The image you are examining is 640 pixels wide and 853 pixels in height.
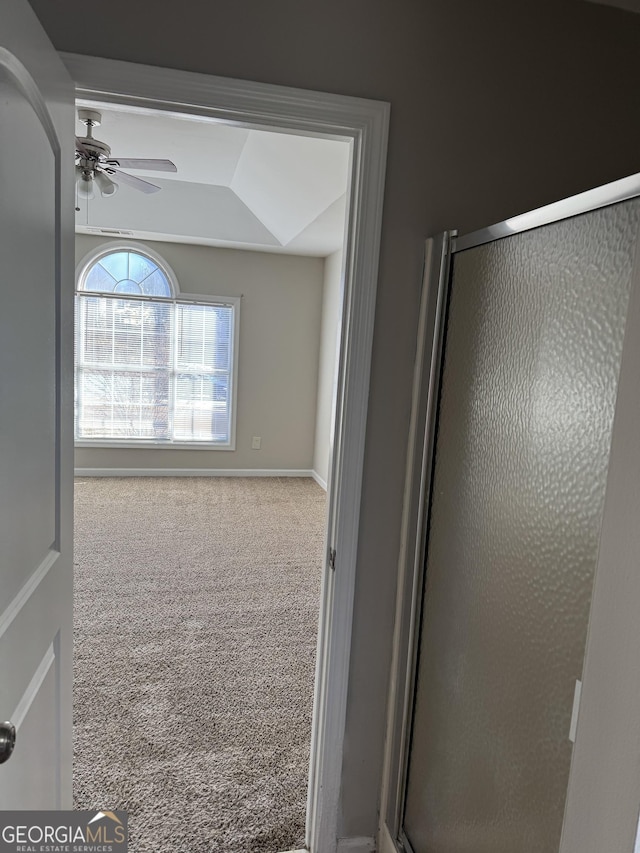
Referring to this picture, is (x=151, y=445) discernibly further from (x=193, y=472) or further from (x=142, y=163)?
(x=142, y=163)

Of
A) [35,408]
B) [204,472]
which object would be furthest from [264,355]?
[35,408]

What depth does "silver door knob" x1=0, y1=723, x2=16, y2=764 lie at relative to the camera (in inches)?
32.4

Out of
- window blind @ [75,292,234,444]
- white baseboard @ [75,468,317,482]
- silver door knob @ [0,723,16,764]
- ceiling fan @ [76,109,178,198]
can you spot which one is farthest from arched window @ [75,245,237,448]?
silver door knob @ [0,723,16,764]

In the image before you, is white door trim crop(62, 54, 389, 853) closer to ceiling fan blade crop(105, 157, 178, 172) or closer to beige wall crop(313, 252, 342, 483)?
ceiling fan blade crop(105, 157, 178, 172)

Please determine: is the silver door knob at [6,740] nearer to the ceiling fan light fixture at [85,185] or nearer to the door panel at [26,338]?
the door panel at [26,338]

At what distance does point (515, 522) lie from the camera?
3.59 feet

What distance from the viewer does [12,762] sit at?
96 cm

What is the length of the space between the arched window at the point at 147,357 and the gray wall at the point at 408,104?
182 inches

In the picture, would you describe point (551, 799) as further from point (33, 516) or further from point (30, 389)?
point (30, 389)

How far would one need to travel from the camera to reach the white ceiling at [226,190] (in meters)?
3.53

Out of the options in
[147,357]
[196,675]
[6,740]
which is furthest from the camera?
[147,357]

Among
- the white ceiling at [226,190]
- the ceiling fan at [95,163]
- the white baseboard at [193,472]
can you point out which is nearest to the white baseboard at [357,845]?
the white ceiling at [226,190]

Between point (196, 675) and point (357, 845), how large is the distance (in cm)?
107

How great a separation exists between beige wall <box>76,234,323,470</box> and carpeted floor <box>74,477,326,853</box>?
56.5 inches
